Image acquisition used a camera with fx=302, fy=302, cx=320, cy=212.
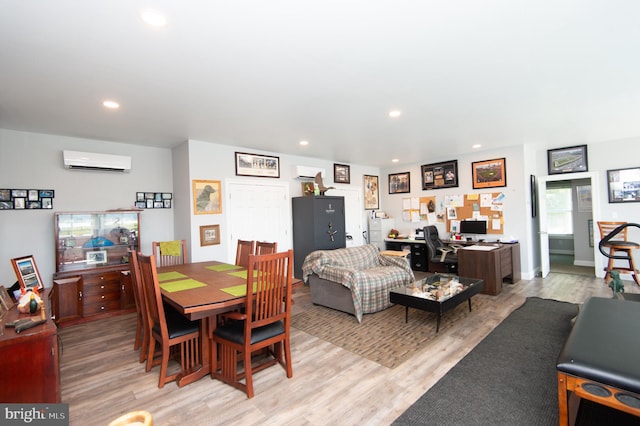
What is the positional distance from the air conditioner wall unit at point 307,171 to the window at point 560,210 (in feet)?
20.2

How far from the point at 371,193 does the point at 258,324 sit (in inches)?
222

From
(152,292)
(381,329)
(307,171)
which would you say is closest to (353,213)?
(307,171)

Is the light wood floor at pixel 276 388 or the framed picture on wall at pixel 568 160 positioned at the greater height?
the framed picture on wall at pixel 568 160

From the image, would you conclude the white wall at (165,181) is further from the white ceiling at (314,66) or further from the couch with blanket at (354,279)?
the couch with blanket at (354,279)

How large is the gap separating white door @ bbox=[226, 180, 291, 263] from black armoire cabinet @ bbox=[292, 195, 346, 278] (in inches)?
7.8

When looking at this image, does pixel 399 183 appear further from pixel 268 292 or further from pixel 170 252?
pixel 268 292

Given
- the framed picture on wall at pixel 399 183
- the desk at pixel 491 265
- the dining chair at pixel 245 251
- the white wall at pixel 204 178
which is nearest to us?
the dining chair at pixel 245 251

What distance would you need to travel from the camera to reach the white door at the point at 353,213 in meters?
6.77

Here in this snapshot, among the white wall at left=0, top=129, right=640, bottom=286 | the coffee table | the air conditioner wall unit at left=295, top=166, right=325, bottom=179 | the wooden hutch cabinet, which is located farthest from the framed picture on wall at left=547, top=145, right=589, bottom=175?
the wooden hutch cabinet

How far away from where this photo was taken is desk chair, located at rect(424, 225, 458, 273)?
5.45 metres

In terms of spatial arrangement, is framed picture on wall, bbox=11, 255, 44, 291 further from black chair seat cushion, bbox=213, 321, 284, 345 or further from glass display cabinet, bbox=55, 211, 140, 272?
black chair seat cushion, bbox=213, 321, 284, 345

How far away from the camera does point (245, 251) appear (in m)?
3.71

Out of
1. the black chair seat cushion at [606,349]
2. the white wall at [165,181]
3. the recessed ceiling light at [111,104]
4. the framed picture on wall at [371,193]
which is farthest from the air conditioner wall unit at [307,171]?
the black chair seat cushion at [606,349]

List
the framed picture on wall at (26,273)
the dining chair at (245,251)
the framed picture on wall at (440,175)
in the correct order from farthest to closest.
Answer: the framed picture on wall at (440,175) → the dining chair at (245,251) → the framed picture on wall at (26,273)
